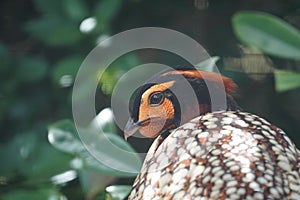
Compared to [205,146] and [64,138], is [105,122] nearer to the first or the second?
[64,138]

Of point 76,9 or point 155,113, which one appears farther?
point 76,9

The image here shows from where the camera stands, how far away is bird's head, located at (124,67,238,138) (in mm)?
1700

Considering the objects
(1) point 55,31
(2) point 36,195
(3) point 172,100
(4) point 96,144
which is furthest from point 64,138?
(1) point 55,31

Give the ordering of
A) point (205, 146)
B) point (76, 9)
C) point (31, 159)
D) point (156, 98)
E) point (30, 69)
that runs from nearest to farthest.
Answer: point (205, 146) < point (156, 98) < point (31, 159) < point (76, 9) < point (30, 69)

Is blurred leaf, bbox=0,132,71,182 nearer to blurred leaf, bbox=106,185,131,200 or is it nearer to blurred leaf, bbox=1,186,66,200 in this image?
blurred leaf, bbox=1,186,66,200

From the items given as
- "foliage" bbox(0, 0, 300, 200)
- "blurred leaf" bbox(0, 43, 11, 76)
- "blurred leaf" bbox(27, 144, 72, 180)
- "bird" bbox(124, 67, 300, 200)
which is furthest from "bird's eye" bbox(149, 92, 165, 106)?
"blurred leaf" bbox(0, 43, 11, 76)

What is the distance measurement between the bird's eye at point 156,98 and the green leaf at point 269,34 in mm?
383

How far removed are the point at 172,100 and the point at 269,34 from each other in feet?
1.25

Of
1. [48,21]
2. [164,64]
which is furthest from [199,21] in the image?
[48,21]

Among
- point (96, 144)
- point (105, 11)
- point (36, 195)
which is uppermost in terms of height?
point (105, 11)

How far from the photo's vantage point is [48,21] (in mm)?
2529

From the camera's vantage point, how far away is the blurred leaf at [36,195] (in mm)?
2189

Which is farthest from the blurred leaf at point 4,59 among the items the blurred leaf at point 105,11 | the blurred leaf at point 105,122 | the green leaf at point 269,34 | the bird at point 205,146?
the bird at point 205,146

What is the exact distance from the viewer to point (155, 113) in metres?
1.70
